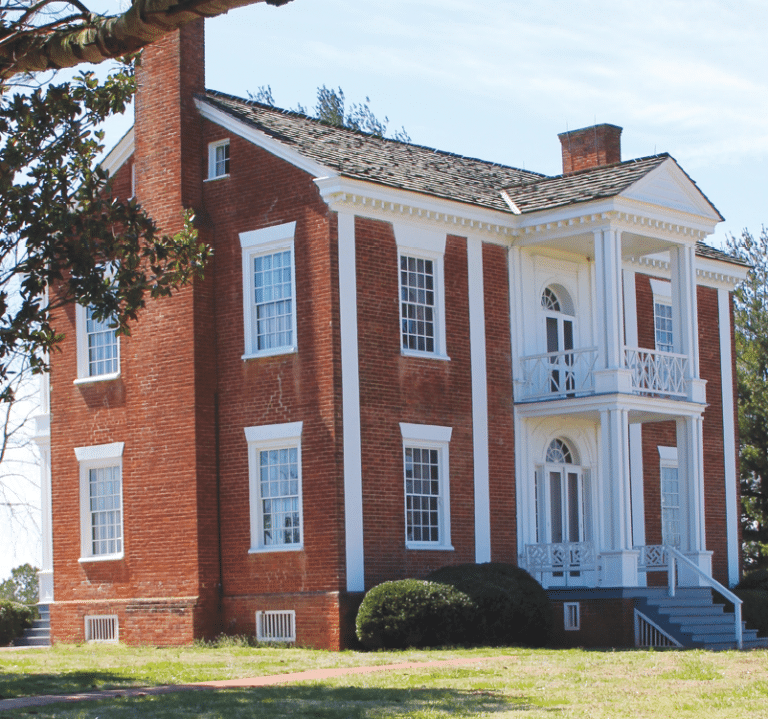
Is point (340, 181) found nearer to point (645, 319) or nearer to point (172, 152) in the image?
point (172, 152)

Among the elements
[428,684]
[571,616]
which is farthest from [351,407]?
[428,684]

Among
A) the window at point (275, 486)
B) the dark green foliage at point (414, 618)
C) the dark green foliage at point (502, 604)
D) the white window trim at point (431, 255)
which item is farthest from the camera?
the white window trim at point (431, 255)

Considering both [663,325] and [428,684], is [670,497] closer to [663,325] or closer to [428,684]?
[663,325]

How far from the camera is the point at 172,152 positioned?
87.4 feet

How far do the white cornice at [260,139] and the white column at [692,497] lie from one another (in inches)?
363

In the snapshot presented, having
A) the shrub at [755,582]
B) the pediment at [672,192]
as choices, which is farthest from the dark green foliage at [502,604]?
the shrub at [755,582]

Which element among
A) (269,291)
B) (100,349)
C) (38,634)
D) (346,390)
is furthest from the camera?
(38,634)

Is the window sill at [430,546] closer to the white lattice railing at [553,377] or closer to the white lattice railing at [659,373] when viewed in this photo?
the white lattice railing at [553,377]

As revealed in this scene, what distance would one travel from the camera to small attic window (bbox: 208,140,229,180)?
26.6 meters

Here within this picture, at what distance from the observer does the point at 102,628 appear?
2703 cm

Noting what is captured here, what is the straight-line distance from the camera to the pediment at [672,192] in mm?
26641

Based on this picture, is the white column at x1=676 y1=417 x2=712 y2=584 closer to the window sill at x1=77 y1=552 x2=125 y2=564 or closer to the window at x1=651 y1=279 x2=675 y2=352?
the window at x1=651 y1=279 x2=675 y2=352

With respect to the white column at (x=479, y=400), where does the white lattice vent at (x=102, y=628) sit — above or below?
below

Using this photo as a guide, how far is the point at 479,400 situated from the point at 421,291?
8.13 ft
